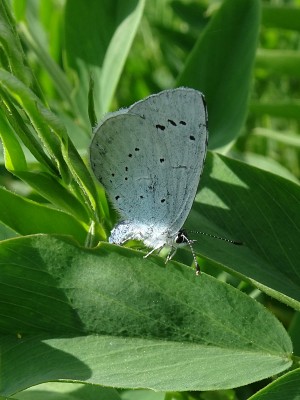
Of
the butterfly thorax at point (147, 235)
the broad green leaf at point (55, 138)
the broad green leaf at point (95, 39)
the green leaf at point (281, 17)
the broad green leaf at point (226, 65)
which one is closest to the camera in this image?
the broad green leaf at point (55, 138)

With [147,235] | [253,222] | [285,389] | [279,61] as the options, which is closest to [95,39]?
[279,61]

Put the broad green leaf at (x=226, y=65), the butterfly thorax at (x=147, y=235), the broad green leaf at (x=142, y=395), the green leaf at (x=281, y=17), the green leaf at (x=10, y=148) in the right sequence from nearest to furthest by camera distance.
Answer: the green leaf at (x=10, y=148), the broad green leaf at (x=142, y=395), the butterfly thorax at (x=147, y=235), the broad green leaf at (x=226, y=65), the green leaf at (x=281, y=17)

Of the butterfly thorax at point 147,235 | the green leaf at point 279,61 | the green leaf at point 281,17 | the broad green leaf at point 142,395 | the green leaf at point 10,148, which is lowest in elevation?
the broad green leaf at point 142,395

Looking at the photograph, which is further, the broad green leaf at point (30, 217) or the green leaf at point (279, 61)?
the green leaf at point (279, 61)

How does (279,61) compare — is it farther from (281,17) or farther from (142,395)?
(142,395)

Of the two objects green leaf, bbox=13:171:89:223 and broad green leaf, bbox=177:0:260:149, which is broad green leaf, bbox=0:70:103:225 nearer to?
green leaf, bbox=13:171:89:223

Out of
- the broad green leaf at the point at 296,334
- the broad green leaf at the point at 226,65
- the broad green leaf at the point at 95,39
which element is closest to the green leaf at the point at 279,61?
the broad green leaf at the point at 226,65

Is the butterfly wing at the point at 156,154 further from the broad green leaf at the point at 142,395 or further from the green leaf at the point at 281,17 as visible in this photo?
the green leaf at the point at 281,17

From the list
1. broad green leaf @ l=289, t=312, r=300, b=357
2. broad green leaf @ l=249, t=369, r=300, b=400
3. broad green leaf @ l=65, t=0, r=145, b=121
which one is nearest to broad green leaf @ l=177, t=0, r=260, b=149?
broad green leaf @ l=65, t=0, r=145, b=121
